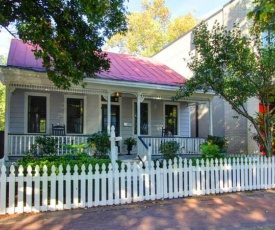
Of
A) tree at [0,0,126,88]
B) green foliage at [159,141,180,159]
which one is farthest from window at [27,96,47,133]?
green foliage at [159,141,180,159]

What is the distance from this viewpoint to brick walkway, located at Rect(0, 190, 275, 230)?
5.70 m

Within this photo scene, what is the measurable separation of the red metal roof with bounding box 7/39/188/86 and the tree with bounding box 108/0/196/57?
65.1ft

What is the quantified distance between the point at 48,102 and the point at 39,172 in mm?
6801

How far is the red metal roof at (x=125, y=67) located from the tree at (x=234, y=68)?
3.32 meters

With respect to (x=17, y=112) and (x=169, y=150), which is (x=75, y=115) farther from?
(x=169, y=150)

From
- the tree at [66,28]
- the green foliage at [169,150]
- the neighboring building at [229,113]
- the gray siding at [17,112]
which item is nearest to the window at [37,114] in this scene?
the gray siding at [17,112]

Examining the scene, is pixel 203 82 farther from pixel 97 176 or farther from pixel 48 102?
pixel 48 102

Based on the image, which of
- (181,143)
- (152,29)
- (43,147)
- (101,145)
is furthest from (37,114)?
(152,29)

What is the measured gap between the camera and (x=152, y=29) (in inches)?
1478

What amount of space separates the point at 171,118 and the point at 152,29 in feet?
78.1

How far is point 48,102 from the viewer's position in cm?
1317

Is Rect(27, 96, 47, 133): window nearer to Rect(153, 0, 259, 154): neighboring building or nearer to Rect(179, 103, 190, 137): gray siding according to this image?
Rect(153, 0, 259, 154): neighboring building

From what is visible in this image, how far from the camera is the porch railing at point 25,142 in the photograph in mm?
11062

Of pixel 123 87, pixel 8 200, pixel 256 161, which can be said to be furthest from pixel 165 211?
pixel 123 87
